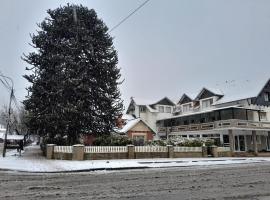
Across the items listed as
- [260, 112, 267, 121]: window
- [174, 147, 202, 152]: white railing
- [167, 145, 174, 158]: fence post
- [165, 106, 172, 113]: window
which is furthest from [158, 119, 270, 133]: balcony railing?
[167, 145, 174, 158]: fence post

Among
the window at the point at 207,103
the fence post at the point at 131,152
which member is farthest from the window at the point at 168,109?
the fence post at the point at 131,152

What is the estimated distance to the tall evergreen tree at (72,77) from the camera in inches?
1219

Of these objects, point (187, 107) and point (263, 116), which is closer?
point (263, 116)

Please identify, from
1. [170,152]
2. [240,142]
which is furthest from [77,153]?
[240,142]

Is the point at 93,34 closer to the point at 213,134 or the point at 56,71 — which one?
the point at 56,71

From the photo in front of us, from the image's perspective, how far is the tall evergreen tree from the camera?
31.0 meters

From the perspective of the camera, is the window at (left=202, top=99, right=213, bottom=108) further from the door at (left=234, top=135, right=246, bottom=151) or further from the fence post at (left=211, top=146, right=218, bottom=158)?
the fence post at (left=211, top=146, right=218, bottom=158)

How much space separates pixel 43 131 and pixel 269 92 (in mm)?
34959

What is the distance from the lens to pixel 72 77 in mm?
31812

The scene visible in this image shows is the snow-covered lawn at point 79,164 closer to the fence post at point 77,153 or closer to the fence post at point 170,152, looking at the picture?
the fence post at point 77,153

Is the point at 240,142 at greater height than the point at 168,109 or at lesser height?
lesser

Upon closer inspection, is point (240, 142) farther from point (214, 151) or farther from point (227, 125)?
point (214, 151)


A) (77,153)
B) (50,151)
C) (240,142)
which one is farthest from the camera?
(240,142)

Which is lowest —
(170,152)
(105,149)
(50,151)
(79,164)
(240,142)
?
(79,164)
